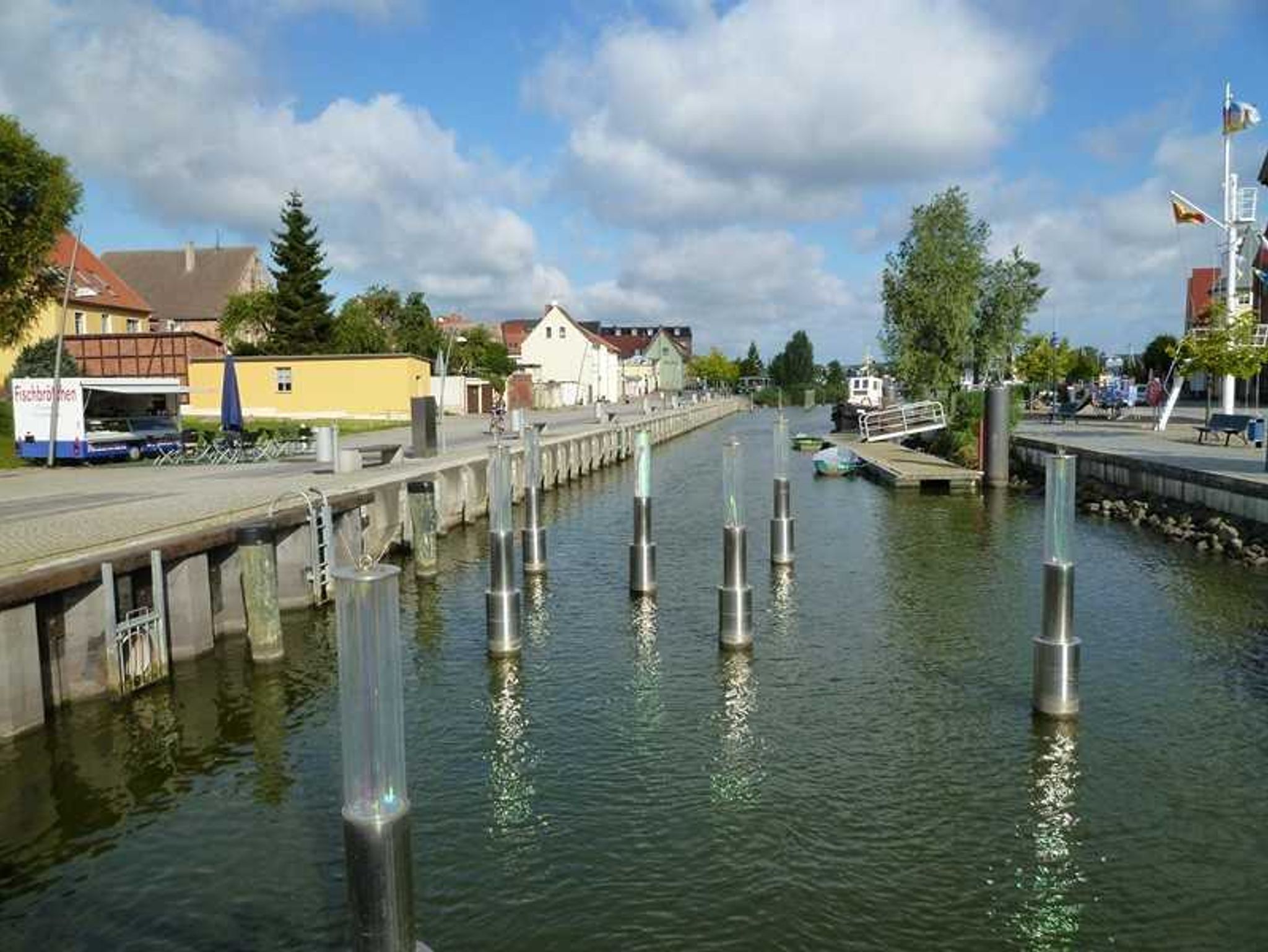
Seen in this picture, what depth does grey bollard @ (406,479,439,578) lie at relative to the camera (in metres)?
18.2

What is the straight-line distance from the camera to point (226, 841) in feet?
25.9

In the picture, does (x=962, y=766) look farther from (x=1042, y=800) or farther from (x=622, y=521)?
(x=622, y=521)

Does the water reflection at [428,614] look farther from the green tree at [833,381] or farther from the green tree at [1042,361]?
the green tree at [833,381]

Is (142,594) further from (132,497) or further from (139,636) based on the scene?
(132,497)

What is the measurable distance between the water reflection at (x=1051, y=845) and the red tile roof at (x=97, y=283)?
53.6 metres

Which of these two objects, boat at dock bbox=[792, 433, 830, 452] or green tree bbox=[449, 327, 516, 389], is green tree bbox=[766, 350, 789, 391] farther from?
boat at dock bbox=[792, 433, 830, 452]

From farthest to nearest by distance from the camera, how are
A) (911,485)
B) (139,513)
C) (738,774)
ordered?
1. (911,485)
2. (139,513)
3. (738,774)

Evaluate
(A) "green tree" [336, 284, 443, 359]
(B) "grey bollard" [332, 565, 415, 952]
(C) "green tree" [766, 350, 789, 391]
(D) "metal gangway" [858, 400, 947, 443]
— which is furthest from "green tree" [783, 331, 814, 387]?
(B) "grey bollard" [332, 565, 415, 952]

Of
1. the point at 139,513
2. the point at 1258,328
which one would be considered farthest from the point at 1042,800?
the point at 1258,328

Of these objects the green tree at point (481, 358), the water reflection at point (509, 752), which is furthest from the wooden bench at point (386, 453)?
the green tree at point (481, 358)

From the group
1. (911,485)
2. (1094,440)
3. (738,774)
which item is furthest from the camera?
(1094,440)

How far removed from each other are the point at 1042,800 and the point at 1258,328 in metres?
31.9

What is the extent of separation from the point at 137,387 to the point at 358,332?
4184 centimetres

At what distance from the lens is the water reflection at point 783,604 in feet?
45.2
